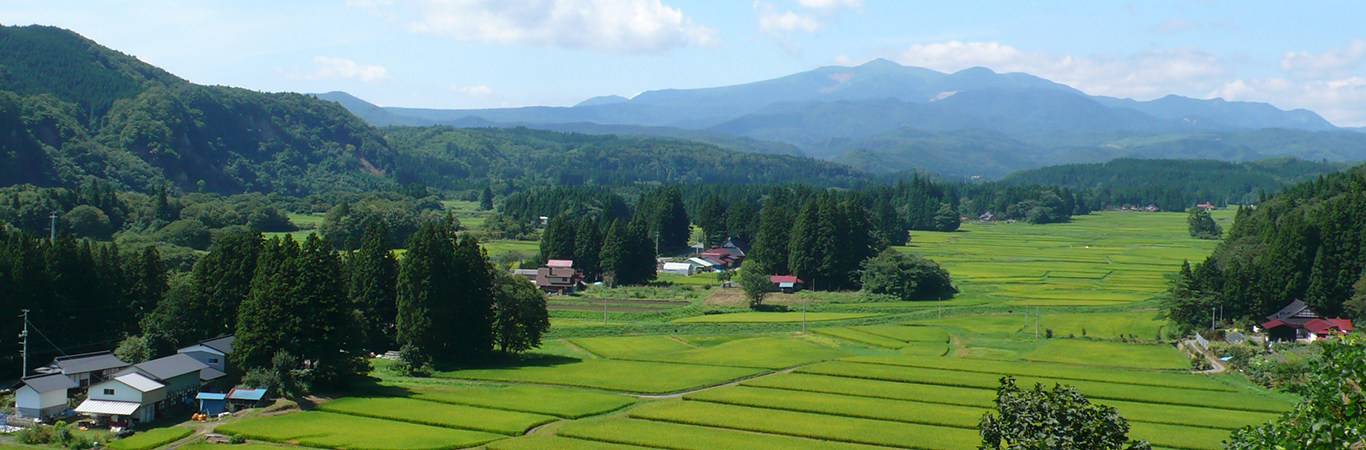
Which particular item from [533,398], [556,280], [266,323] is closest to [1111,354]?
[533,398]

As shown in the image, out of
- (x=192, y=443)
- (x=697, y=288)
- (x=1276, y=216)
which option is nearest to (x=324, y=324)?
(x=192, y=443)

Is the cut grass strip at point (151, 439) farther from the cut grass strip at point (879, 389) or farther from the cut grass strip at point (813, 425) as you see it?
the cut grass strip at point (879, 389)

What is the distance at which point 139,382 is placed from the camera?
3253cm

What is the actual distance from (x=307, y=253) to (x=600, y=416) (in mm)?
13384

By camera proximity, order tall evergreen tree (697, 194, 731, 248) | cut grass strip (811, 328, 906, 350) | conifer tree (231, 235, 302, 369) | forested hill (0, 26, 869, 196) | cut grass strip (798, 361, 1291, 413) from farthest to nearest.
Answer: forested hill (0, 26, 869, 196), tall evergreen tree (697, 194, 731, 248), cut grass strip (811, 328, 906, 350), conifer tree (231, 235, 302, 369), cut grass strip (798, 361, 1291, 413)

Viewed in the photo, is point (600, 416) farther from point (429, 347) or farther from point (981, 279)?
point (981, 279)

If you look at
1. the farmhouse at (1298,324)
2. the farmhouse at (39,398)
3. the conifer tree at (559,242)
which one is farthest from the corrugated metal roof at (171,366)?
the farmhouse at (1298,324)

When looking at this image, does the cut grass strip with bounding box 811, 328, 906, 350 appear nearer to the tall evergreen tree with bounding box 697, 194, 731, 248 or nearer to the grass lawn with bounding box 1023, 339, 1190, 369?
the grass lawn with bounding box 1023, 339, 1190, 369

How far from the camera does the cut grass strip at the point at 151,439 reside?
1137 inches

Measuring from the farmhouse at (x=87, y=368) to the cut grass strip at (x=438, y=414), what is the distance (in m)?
8.29

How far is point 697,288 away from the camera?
71.5 m

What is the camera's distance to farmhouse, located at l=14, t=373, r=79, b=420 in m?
32.1

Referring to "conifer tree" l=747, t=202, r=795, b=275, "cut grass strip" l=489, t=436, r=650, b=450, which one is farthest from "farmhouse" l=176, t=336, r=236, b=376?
"conifer tree" l=747, t=202, r=795, b=275

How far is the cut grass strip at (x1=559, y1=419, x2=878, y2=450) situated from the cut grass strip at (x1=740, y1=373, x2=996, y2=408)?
744cm
